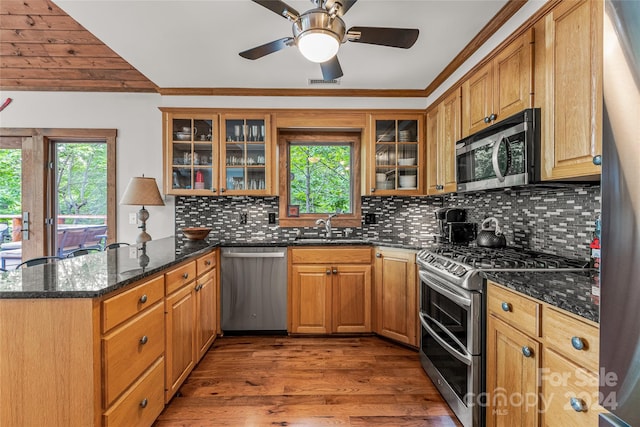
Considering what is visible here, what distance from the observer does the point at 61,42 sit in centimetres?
268

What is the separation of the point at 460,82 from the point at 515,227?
1.23 m

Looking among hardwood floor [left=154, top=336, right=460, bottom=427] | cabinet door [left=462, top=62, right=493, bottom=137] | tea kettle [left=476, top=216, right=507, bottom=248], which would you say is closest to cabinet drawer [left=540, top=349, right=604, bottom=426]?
hardwood floor [left=154, top=336, right=460, bottom=427]

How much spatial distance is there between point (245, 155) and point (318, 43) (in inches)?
69.4

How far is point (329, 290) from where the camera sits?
9.19 ft

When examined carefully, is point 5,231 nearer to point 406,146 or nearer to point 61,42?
point 61,42

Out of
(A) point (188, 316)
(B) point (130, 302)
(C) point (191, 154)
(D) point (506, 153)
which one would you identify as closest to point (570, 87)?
(D) point (506, 153)

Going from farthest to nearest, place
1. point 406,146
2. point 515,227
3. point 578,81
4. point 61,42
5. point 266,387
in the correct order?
point 406,146, point 61,42, point 515,227, point 266,387, point 578,81

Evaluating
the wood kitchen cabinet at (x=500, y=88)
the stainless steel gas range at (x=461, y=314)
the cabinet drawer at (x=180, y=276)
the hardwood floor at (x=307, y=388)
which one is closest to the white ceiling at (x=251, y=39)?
the wood kitchen cabinet at (x=500, y=88)

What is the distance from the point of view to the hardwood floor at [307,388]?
5.73 ft

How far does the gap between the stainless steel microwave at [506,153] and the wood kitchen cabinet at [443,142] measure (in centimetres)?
38

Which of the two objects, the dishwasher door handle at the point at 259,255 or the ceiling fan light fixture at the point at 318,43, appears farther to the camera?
the dishwasher door handle at the point at 259,255

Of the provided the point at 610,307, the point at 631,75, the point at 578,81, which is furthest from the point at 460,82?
the point at 610,307

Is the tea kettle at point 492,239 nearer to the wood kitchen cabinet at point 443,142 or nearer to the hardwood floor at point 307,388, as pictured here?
the wood kitchen cabinet at point 443,142

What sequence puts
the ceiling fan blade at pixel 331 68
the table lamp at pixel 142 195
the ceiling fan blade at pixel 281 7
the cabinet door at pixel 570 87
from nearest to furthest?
the cabinet door at pixel 570 87 → the ceiling fan blade at pixel 281 7 → the ceiling fan blade at pixel 331 68 → the table lamp at pixel 142 195
